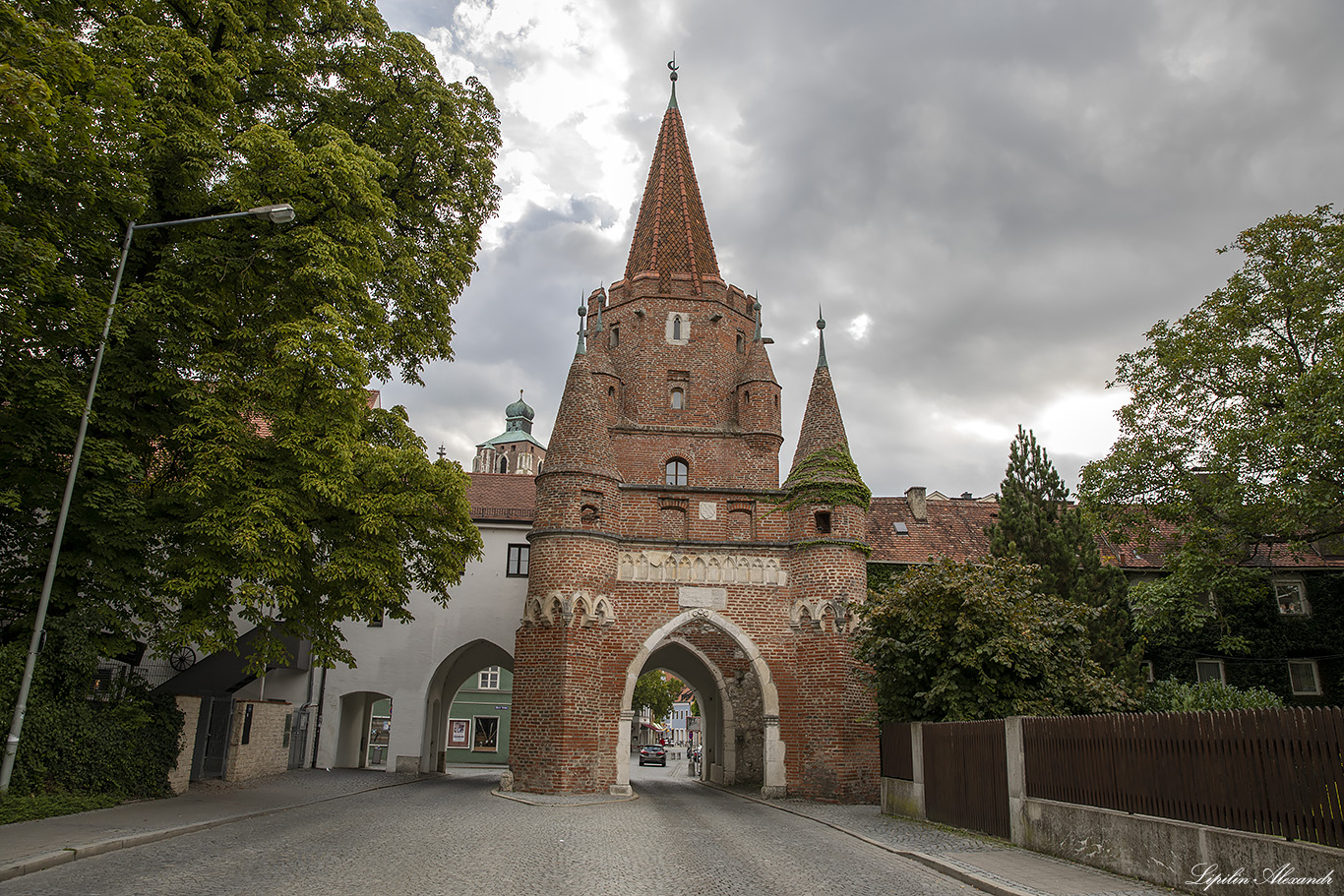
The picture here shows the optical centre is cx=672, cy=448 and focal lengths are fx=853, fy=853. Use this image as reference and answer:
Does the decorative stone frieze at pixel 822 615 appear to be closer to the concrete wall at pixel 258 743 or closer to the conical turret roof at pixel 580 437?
the conical turret roof at pixel 580 437

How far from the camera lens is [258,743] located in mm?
21500

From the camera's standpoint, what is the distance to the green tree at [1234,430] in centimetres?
1817

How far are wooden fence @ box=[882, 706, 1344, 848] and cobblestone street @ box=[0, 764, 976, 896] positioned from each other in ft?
7.05

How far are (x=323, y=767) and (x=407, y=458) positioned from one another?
1734 centimetres

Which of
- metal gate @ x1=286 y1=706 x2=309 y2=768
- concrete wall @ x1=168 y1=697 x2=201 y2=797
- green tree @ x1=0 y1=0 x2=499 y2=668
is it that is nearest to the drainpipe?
metal gate @ x1=286 y1=706 x2=309 y2=768

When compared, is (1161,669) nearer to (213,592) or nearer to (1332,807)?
(1332,807)

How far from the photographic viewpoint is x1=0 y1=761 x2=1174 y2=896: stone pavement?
27.8 ft

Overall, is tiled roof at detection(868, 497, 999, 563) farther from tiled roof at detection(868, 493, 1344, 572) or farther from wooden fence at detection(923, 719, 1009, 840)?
wooden fence at detection(923, 719, 1009, 840)

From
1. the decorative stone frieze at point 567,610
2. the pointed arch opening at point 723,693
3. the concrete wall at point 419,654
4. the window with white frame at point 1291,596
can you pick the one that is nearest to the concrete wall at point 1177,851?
the pointed arch opening at point 723,693

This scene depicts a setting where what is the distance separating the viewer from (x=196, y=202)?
13.4m

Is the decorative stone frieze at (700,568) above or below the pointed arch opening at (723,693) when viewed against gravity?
above

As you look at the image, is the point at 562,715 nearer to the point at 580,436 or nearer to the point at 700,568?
the point at 700,568

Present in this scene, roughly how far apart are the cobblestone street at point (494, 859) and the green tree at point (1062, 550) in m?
10.0

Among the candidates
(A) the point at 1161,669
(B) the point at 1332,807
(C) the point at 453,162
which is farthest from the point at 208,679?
(A) the point at 1161,669
